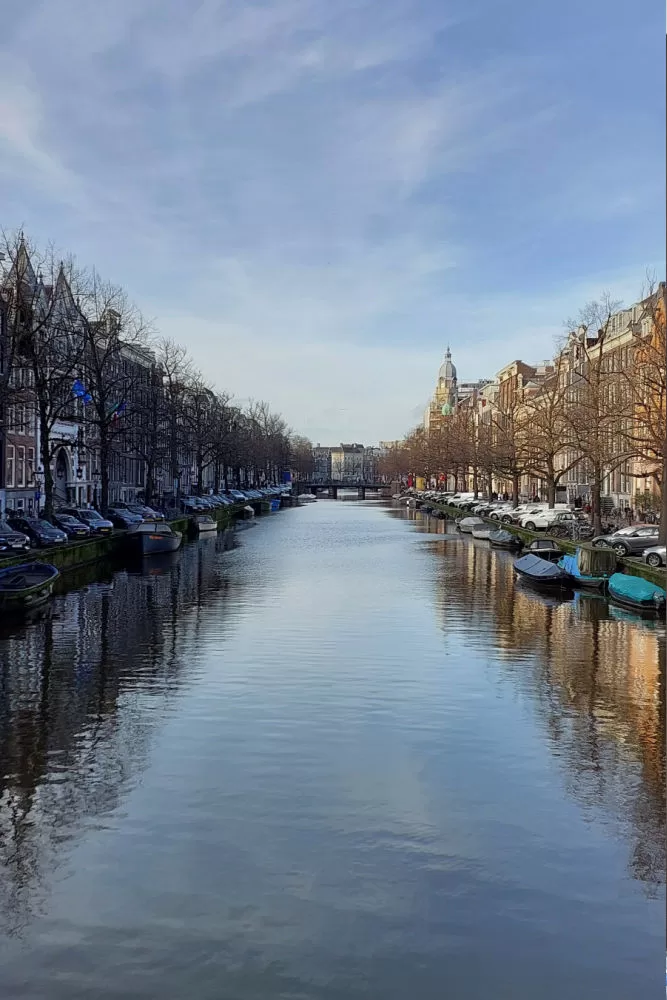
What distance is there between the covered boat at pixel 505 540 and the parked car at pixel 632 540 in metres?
12.5

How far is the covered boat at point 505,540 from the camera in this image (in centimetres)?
6338

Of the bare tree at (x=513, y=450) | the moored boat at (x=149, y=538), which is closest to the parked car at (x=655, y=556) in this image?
the bare tree at (x=513, y=450)

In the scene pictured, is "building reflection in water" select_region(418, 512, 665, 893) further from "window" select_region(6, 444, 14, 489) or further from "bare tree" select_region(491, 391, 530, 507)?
"window" select_region(6, 444, 14, 489)

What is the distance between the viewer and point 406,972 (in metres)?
10.4

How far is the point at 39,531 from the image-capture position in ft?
154

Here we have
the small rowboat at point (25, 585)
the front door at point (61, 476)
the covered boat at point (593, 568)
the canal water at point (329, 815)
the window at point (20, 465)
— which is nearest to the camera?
the canal water at point (329, 815)

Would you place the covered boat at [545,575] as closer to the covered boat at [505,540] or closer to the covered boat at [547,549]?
the covered boat at [547,549]

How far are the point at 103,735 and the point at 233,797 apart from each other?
4446mm

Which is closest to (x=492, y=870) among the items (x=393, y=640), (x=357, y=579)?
(x=393, y=640)

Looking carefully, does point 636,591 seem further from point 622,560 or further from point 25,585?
point 25,585

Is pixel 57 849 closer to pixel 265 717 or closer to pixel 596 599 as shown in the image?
pixel 265 717

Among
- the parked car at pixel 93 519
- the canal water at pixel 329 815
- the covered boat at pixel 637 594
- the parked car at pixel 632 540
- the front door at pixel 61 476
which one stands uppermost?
the front door at pixel 61 476

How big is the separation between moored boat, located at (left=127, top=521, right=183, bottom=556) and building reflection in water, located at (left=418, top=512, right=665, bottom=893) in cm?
1828

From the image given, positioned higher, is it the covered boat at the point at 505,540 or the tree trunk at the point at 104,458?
the tree trunk at the point at 104,458
